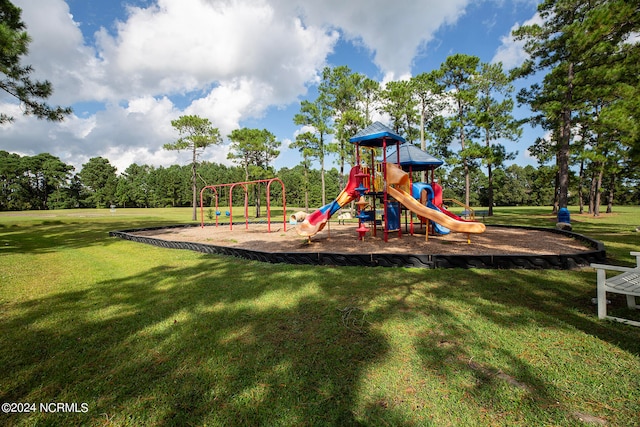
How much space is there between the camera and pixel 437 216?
9.03 metres

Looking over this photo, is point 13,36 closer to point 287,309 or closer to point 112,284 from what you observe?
point 112,284

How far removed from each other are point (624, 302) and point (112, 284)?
9049 mm

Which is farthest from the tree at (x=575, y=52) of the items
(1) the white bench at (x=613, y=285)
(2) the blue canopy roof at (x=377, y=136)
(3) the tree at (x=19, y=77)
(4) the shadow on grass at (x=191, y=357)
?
(3) the tree at (x=19, y=77)

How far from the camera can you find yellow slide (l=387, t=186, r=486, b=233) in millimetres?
8672

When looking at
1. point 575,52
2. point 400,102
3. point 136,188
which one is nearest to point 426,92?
point 400,102

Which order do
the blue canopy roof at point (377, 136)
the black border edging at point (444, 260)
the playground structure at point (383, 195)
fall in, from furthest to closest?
the blue canopy roof at point (377, 136) < the playground structure at point (383, 195) < the black border edging at point (444, 260)

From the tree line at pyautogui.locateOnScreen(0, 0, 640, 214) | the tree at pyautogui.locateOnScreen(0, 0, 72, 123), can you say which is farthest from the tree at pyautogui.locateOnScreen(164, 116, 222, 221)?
the tree at pyautogui.locateOnScreen(0, 0, 72, 123)

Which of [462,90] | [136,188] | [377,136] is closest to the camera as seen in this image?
[377,136]

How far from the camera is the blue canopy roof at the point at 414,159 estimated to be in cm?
1249

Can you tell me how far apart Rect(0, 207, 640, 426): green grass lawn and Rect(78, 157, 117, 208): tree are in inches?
2721

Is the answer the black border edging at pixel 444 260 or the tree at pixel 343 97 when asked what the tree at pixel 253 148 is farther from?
the black border edging at pixel 444 260

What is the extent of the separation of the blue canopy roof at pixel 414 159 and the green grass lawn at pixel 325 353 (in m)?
7.94

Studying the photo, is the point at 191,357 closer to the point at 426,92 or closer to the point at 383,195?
the point at 383,195

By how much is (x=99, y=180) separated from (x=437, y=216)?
77648mm
